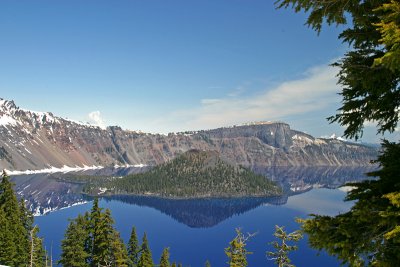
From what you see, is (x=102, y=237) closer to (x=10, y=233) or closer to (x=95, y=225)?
(x=95, y=225)

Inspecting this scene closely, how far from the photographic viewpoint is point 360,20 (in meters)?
10.9

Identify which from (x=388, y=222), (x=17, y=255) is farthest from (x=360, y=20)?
(x=17, y=255)

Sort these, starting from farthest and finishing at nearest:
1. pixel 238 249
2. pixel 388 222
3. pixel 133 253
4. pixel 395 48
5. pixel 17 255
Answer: pixel 133 253 → pixel 17 255 → pixel 238 249 → pixel 388 222 → pixel 395 48

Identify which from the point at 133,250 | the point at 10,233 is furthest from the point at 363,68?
the point at 133,250

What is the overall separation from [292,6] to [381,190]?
6194mm

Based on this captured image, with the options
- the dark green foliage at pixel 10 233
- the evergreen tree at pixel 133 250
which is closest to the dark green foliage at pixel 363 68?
the dark green foliage at pixel 10 233

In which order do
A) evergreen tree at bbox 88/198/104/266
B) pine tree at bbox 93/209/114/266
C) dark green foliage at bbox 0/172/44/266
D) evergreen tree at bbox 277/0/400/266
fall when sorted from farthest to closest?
evergreen tree at bbox 88/198/104/266
pine tree at bbox 93/209/114/266
dark green foliage at bbox 0/172/44/266
evergreen tree at bbox 277/0/400/266

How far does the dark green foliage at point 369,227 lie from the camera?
8531 mm

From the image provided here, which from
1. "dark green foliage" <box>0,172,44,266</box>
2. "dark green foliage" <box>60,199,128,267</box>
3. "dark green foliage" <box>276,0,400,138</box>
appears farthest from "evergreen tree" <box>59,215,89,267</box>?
"dark green foliage" <box>276,0,400,138</box>

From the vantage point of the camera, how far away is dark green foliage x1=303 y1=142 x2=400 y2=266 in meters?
8.53

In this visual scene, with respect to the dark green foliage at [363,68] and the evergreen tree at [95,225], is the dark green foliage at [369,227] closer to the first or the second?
the dark green foliage at [363,68]

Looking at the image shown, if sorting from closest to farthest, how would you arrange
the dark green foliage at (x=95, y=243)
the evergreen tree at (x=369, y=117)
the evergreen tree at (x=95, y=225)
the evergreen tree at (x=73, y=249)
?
the evergreen tree at (x=369, y=117), the evergreen tree at (x=95, y=225), the dark green foliage at (x=95, y=243), the evergreen tree at (x=73, y=249)

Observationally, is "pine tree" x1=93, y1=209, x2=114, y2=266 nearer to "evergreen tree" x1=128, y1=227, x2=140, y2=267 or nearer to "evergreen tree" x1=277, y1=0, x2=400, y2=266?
"evergreen tree" x1=128, y1=227, x2=140, y2=267

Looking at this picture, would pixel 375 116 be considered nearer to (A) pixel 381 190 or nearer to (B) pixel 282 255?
(A) pixel 381 190
